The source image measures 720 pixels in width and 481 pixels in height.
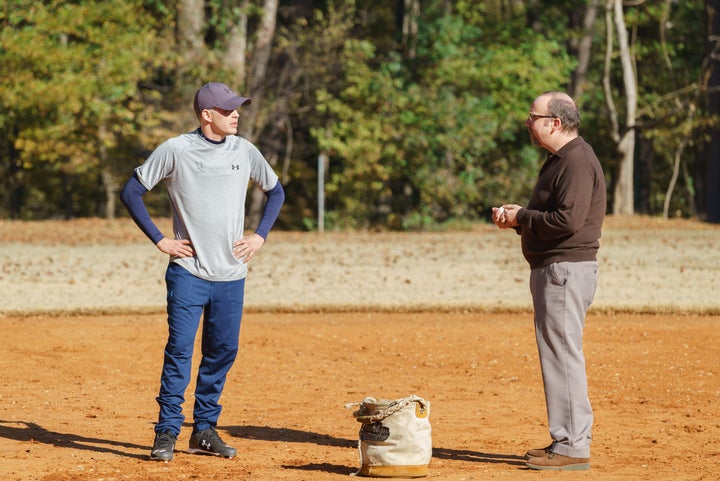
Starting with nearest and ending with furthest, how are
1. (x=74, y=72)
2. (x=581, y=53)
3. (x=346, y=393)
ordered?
(x=346, y=393), (x=74, y=72), (x=581, y=53)

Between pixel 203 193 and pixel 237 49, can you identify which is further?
pixel 237 49

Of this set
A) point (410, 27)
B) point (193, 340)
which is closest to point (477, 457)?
point (193, 340)

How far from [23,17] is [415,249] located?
13.3m

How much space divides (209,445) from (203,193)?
1449 millimetres

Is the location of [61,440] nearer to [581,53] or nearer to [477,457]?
[477,457]

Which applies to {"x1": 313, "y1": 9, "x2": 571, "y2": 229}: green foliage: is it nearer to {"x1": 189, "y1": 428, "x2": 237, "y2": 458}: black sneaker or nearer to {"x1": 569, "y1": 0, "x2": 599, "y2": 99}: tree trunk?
{"x1": 569, "y1": 0, "x2": 599, "y2": 99}: tree trunk

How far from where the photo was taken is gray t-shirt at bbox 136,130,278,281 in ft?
21.8

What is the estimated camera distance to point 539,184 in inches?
254

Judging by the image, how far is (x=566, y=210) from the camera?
20.4ft

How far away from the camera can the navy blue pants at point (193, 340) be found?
6.66 m

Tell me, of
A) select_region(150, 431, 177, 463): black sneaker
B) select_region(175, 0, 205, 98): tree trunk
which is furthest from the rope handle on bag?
select_region(175, 0, 205, 98): tree trunk

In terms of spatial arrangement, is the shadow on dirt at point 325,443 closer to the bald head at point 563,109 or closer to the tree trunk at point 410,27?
the bald head at point 563,109

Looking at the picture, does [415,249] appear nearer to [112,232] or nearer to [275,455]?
[112,232]

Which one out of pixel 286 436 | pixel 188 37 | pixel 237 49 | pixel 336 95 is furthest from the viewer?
pixel 336 95
